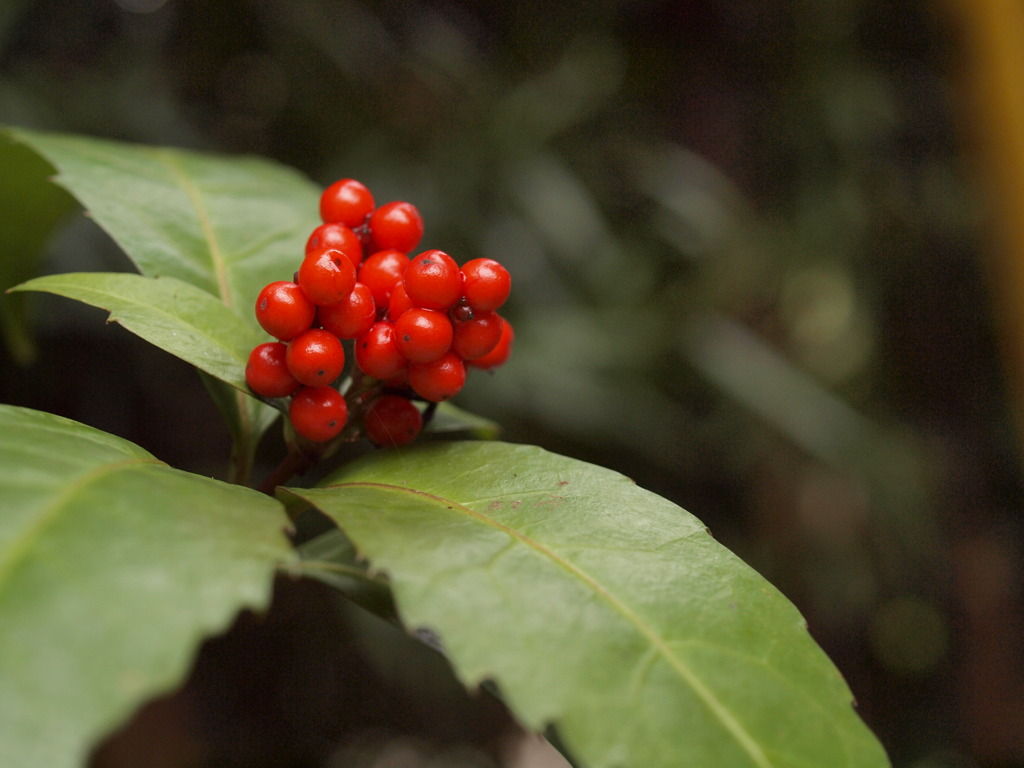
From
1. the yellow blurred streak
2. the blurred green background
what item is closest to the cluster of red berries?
the blurred green background

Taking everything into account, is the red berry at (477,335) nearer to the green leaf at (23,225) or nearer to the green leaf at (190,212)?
the green leaf at (190,212)

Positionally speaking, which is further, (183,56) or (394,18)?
(394,18)

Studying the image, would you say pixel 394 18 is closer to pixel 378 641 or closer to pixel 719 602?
pixel 378 641

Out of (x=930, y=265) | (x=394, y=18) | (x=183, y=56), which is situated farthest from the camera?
(x=930, y=265)

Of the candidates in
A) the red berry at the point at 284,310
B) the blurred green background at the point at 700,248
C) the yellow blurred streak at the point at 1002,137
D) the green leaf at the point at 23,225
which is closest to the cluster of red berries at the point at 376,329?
the red berry at the point at 284,310

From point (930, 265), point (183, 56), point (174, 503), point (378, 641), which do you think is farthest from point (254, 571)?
point (930, 265)

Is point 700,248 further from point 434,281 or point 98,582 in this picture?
point 98,582

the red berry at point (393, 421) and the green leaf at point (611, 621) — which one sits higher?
the green leaf at point (611, 621)
